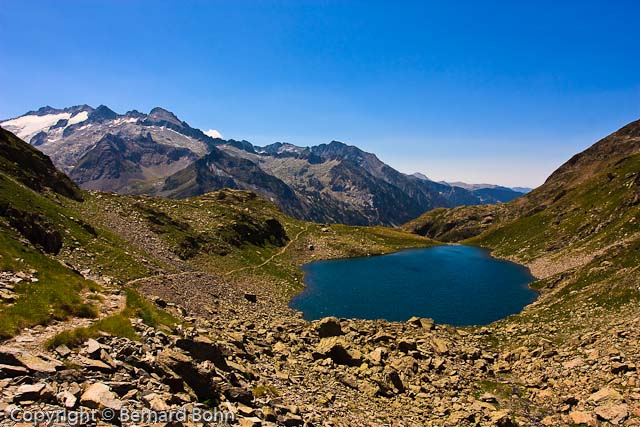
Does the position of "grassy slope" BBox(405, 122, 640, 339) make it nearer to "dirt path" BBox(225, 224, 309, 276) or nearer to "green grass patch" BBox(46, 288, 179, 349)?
"green grass patch" BBox(46, 288, 179, 349)

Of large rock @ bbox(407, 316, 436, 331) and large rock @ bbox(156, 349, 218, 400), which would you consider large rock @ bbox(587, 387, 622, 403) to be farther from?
large rock @ bbox(156, 349, 218, 400)

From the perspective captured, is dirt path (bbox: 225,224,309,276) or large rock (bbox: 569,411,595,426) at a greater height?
dirt path (bbox: 225,224,309,276)

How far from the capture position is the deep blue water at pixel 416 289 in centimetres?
7488

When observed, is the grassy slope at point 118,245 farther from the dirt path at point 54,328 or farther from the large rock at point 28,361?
the large rock at point 28,361

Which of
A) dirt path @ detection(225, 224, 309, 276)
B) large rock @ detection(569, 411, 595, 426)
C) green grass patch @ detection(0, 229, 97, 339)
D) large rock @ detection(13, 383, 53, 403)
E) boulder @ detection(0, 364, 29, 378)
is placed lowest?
large rock @ detection(569, 411, 595, 426)

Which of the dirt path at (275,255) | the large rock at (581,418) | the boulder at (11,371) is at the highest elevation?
the boulder at (11,371)

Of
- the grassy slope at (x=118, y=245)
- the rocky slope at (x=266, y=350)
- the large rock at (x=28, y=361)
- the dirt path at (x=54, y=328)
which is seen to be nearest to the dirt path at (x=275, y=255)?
the grassy slope at (x=118, y=245)

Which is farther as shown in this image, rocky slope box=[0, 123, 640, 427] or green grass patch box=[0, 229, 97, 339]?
green grass patch box=[0, 229, 97, 339]

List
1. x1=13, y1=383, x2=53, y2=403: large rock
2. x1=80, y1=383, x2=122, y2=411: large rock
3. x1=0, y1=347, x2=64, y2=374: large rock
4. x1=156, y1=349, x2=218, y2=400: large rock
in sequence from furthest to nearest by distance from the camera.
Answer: x1=156, y1=349, x2=218, y2=400: large rock → x1=0, y1=347, x2=64, y2=374: large rock → x1=80, y1=383, x2=122, y2=411: large rock → x1=13, y1=383, x2=53, y2=403: large rock

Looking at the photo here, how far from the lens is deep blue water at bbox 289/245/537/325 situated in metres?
74.9

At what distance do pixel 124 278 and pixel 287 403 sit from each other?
158 ft

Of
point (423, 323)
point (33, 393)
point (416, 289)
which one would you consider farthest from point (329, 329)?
point (416, 289)

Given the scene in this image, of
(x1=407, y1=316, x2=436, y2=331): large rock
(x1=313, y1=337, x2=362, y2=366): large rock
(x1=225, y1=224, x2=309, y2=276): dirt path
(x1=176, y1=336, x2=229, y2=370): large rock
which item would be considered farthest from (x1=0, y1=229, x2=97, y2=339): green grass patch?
(x1=225, y1=224, x2=309, y2=276): dirt path

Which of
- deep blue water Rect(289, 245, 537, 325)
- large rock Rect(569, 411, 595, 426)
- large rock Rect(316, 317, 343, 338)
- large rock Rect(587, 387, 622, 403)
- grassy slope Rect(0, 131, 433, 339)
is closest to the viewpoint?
grassy slope Rect(0, 131, 433, 339)
